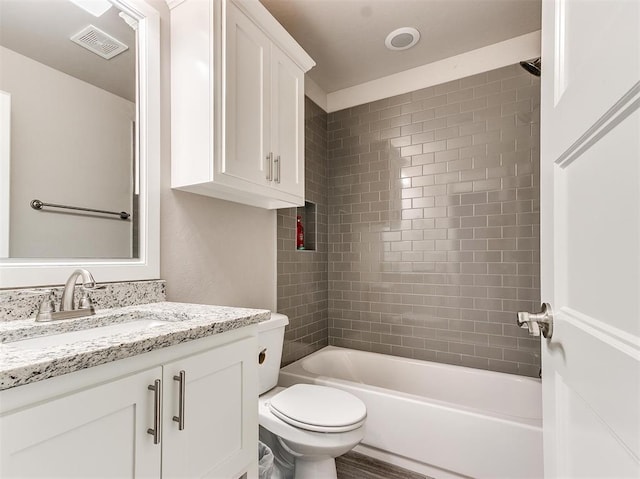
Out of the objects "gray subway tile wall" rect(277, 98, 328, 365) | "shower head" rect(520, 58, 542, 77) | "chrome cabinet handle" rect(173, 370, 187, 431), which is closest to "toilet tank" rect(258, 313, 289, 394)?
"gray subway tile wall" rect(277, 98, 328, 365)

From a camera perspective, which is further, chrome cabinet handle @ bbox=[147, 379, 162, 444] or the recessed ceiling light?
the recessed ceiling light

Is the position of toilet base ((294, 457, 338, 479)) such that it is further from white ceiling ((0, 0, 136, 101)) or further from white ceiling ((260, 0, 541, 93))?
white ceiling ((260, 0, 541, 93))

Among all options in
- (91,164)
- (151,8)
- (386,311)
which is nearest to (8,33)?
(91,164)

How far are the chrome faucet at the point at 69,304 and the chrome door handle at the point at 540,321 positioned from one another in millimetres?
1178

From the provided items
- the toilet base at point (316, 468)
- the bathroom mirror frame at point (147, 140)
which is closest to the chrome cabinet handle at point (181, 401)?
the bathroom mirror frame at point (147, 140)

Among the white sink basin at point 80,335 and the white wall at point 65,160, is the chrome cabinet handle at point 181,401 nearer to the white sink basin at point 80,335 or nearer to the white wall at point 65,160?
the white sink basin at point 80,335

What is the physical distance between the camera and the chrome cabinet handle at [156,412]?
31.7 inches

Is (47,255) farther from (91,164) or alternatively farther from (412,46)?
(412,46)

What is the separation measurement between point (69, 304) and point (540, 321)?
4.36 feet

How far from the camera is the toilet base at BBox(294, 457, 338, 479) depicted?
157 cm

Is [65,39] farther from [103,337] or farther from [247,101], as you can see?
[103,337]

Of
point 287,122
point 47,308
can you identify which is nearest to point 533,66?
point 287,122

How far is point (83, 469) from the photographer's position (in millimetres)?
685

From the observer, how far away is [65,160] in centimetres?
123
